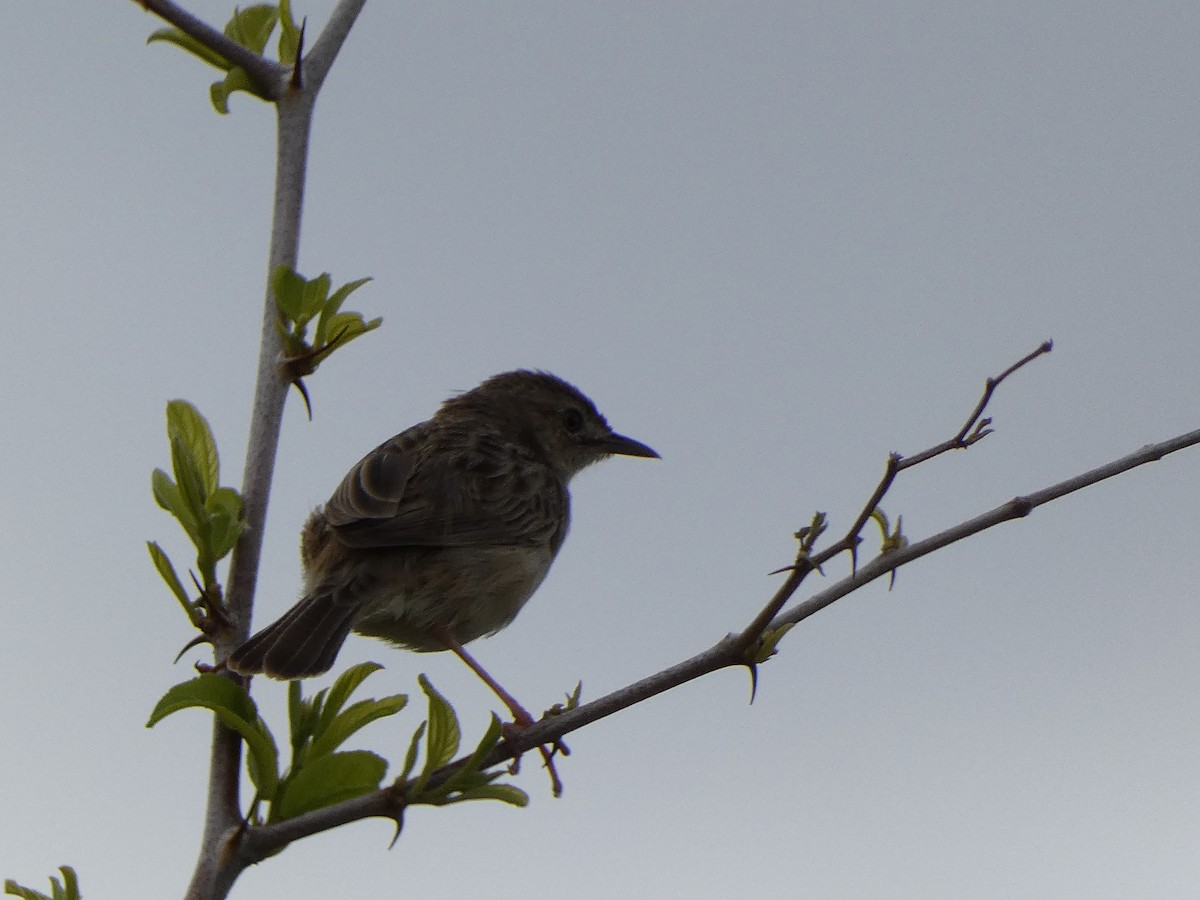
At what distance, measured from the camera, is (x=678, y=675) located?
278 centimetres

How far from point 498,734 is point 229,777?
59 cm

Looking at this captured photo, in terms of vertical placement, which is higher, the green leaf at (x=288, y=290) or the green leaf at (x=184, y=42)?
the green leaf at (x=184, y=42)

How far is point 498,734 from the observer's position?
2.79 m

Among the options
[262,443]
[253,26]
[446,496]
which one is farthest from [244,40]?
[446,496]

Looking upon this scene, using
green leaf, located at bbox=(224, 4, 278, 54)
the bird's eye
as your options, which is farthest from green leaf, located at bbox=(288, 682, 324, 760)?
the bird's eye

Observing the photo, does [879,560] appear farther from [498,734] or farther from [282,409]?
[282,409]

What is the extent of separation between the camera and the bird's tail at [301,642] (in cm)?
314

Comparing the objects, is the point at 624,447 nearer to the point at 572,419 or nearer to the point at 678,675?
the point at 572,419

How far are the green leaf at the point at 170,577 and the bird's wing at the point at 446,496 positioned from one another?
2.28 m

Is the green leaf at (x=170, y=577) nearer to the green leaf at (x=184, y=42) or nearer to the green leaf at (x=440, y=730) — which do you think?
the green leaf at (x=440, y=730)

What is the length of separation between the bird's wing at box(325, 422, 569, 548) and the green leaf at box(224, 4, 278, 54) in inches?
82.4

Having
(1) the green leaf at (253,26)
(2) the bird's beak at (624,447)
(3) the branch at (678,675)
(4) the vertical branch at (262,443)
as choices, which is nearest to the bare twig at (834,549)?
(3) the branch at (678,675)

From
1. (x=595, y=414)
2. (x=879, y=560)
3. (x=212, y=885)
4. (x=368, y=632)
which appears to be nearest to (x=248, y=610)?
(x=212, y=885)

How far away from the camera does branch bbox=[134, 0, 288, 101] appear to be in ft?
10.5
